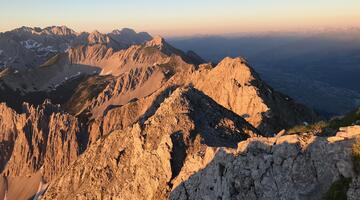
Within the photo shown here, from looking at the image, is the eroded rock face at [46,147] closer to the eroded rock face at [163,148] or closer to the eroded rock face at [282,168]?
the eroded rock face at [163,148]

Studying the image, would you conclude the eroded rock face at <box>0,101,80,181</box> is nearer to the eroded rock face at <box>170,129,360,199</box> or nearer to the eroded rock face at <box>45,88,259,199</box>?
the eroded rock face at <box>45,88,259,199</box>

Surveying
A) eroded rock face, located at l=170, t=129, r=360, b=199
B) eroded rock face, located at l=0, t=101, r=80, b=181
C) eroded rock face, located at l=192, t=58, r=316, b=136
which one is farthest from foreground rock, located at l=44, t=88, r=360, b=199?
eroded rock face, located at l=0, t=101, r=80, b=181

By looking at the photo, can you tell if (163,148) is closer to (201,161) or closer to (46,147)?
(201,161)

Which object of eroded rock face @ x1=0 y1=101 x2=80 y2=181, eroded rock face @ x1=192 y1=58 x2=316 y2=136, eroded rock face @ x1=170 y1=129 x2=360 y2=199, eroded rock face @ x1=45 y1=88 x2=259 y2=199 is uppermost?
eroded rock face @ x1=170 y1=129 x2=360 y2=199

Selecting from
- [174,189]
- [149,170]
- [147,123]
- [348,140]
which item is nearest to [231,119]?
[147,123]

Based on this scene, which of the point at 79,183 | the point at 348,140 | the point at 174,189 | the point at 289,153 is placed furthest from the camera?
the point at 79,183

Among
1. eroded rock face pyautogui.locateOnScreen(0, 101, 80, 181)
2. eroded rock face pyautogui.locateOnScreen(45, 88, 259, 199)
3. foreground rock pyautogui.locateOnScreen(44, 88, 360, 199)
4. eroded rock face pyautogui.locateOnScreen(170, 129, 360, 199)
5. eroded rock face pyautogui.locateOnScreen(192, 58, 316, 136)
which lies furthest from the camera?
eroded rock face pyautogui.locateOnScreen(0, 101, 80, 181)

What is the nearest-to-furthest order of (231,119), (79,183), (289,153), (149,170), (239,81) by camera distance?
(289,153) < (149,170) < (231,119) < (79,183) < (239,81)

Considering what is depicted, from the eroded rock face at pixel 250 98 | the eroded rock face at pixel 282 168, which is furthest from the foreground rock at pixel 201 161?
the eroded rock face at pixel 250 98

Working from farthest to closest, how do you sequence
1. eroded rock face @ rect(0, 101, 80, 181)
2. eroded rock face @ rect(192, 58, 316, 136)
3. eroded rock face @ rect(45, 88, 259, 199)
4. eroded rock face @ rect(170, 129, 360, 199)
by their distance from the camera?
eroded rock face @ rect(0, 101, 80, 181) < eroded rock face @ rect(192, 58, 316, 136) < eroded rock face @ rect(45, 88, 259, 199) < eroded rock face @ rect(170, 129, 360, 199)

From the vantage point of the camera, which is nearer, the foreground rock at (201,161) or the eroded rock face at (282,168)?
the eroded rock face at (282,168)

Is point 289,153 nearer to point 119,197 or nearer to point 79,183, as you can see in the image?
point 119,197
